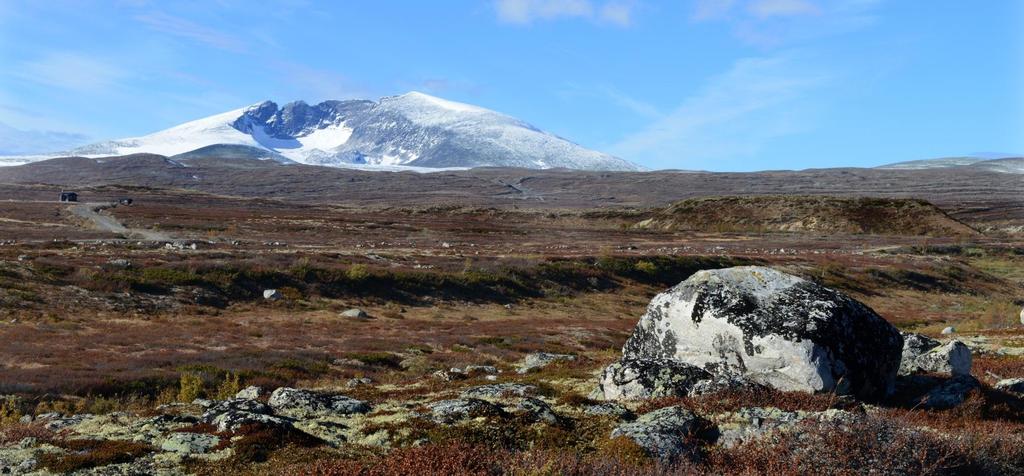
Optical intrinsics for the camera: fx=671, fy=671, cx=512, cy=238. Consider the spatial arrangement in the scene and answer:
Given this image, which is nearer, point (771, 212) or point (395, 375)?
point (395, 375)

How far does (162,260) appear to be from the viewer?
148 ft

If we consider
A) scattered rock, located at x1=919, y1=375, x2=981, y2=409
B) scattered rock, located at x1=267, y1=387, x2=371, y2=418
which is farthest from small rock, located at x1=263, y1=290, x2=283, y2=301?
scattered rock, located at x1=919, y1=375, x2=981, y2=409

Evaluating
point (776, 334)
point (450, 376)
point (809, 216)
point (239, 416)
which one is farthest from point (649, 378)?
point (809, 216)

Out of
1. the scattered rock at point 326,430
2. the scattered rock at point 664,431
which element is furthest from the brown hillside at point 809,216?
the scattered rock at point 326,430

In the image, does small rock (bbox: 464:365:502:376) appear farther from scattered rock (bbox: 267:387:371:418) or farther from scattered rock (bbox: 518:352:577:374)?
scattered rock (bbox: 267:387:371:418)

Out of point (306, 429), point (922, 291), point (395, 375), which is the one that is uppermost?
point (306, 429)

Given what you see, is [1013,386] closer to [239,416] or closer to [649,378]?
[649,378]

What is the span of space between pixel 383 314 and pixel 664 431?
32.9 metres

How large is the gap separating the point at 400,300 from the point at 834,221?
88580mm

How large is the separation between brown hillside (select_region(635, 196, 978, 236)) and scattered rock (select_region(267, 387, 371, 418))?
357 feet

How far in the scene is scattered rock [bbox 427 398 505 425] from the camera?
10.4 metres

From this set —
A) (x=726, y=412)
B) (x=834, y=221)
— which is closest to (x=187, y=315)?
(x=726, y=412)

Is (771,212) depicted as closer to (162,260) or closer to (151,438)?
(162,260)

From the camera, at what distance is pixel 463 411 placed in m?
10.6
